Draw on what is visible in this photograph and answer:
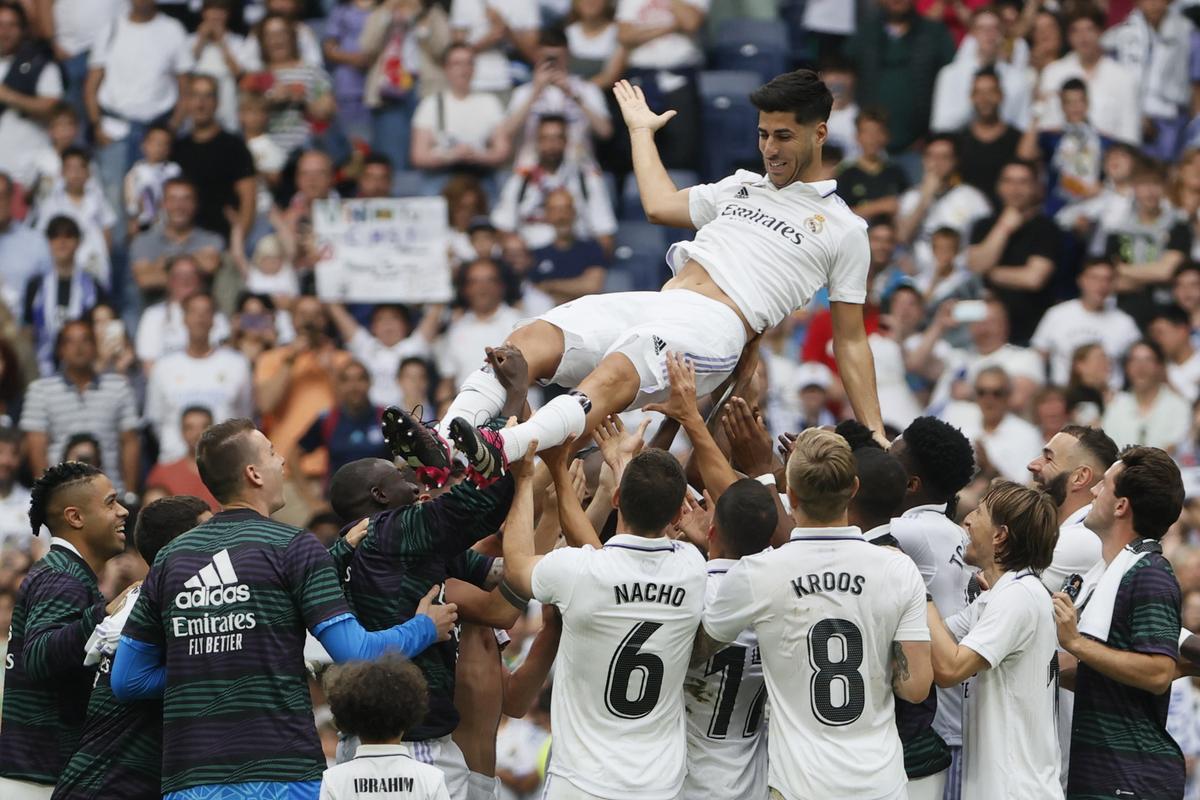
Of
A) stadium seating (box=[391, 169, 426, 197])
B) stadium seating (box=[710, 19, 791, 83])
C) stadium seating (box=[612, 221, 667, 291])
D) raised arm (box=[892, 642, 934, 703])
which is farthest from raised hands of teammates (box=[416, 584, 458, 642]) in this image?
stadium seating (box=[710, 19, 791, 83])

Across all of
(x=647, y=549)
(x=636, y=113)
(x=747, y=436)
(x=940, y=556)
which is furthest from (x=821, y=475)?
(x=636, y=113)

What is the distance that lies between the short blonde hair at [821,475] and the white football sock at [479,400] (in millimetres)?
1274

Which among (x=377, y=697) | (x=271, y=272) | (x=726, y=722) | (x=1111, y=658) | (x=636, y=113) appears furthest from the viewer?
(x=271, y=272)

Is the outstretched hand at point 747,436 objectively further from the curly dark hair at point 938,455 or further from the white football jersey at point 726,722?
the white football jersey at point 726,722

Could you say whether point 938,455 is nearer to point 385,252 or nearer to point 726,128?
point 385,252

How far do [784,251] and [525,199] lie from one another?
750 centimetres

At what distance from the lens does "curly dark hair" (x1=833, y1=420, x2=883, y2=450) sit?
24.4 ft

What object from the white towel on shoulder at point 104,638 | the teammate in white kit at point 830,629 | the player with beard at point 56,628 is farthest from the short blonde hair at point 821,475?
the player with beard at point 56,628

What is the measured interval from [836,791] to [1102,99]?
34.3ft

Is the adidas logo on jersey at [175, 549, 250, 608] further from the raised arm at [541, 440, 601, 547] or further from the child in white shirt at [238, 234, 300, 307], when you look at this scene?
the child in white shirt at [238, 234, 300, 307]

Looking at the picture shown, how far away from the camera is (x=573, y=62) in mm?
16203

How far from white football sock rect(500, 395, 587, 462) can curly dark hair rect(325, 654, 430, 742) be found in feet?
3.11

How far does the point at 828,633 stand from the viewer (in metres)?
6.51

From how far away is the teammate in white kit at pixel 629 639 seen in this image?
656cm
